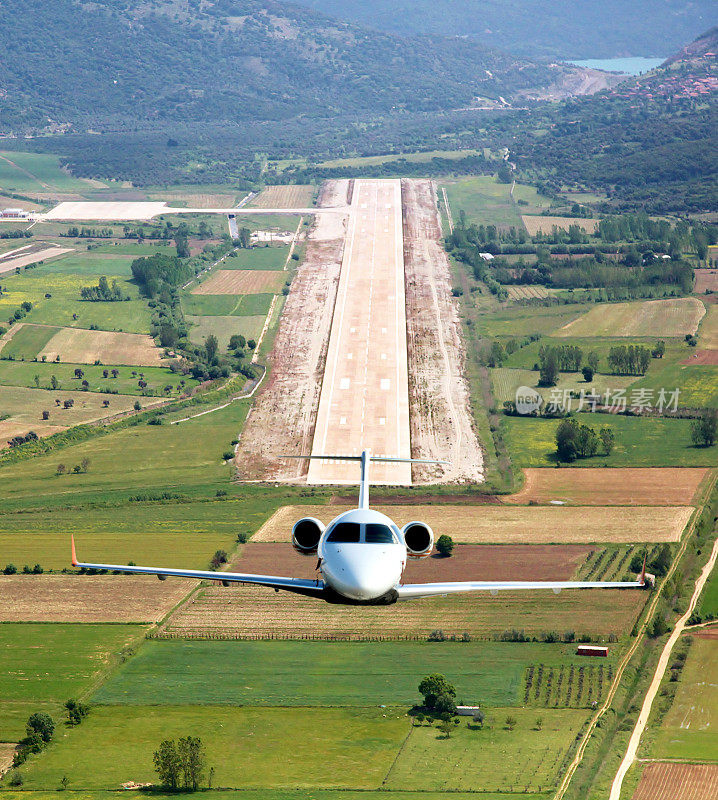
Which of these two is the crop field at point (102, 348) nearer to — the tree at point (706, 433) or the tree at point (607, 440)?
the tree at point (607, 440)

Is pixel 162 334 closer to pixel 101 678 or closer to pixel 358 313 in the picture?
pixel 358 313

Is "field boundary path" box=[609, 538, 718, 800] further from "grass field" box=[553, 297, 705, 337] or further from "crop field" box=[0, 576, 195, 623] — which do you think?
"grass field" box=[553, 297, 705, 337]

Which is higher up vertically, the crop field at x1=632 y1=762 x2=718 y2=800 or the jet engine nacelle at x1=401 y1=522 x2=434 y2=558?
the jet engine nacelle at x1=401 y1=522 x2=434 y2=558

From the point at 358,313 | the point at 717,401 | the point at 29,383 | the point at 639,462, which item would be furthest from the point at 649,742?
the point at 358,313

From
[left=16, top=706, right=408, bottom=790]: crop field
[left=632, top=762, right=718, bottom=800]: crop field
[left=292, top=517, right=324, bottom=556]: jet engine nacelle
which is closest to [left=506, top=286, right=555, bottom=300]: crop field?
[left=16, top=706, right=408, bottom=790]: crop field

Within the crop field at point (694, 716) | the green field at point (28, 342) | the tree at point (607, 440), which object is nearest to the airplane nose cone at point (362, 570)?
the crop field at point (694, 716)

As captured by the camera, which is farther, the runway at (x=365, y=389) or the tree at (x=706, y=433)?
the tree at (x=706, y=433)
